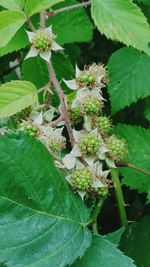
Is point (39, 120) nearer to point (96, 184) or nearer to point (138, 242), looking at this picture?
point (96, 184)

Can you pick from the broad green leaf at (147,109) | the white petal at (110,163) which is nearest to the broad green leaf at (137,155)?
the broad green leaf at (147,109)

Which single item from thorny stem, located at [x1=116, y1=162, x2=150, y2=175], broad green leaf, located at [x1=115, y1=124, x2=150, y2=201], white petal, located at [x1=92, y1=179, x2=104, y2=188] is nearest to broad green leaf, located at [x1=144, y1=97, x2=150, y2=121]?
broad green leaf, located at [x1=115, y1=124, x2=150, y2=201]

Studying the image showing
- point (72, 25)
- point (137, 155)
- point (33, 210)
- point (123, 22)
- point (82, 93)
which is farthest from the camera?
point (72, 25)

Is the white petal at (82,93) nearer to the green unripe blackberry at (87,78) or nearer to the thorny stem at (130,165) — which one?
the green unripe blackberry at (87,78)

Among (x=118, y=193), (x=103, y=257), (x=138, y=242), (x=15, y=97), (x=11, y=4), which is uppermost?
(x=11, y=4)

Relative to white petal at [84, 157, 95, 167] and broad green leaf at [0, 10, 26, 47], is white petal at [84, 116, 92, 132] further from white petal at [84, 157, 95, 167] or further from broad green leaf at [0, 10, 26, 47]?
broad green leaf at [0, 10, 26, 47]

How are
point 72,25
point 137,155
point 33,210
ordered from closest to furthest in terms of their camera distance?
point 33,210, point 137,155, point 72,25

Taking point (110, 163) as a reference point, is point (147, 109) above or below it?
below

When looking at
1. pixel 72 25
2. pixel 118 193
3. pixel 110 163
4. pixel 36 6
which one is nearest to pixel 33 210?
pixel 110 163
